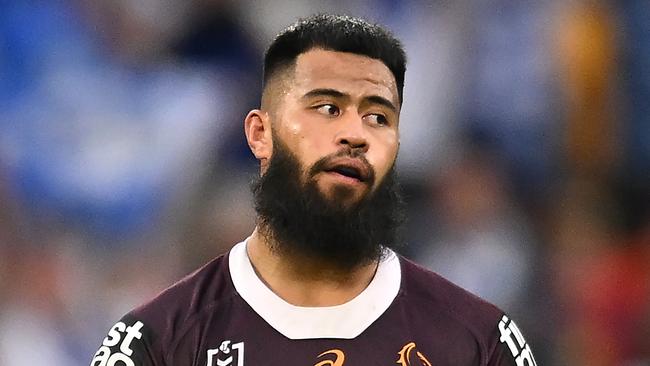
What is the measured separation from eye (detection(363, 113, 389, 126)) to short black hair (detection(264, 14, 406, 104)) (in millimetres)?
116

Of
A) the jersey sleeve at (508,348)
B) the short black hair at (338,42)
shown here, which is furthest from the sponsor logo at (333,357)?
the short black hair at (338,42)

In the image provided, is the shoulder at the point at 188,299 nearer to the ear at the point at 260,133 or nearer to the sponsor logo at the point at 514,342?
the ear at the point at 260,133

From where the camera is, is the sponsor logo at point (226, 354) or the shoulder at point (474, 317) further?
the shoulder at point (474, 317)

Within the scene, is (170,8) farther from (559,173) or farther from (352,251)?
(352,251)

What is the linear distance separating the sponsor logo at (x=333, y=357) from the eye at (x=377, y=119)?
0.57 m

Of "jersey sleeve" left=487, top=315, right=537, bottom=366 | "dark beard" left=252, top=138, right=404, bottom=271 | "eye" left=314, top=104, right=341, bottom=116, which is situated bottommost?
"jersey sleeve" left=487, top=315, right=537, bottom=366

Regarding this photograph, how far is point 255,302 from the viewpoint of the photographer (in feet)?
9.09

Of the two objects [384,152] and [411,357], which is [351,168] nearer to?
[384,152]

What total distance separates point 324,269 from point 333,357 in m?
0.29

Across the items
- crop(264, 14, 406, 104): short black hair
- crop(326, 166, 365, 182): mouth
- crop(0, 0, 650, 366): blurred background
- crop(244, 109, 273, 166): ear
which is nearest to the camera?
crop(326, 166, 365, 182): mouth

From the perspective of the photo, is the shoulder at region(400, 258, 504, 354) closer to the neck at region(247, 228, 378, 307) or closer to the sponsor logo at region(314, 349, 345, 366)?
the neck at region(247, 228, 378, 307)

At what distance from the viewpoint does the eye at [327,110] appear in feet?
9.15

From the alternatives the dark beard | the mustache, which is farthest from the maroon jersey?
the mustache

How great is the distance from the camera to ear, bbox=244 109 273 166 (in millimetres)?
2967
